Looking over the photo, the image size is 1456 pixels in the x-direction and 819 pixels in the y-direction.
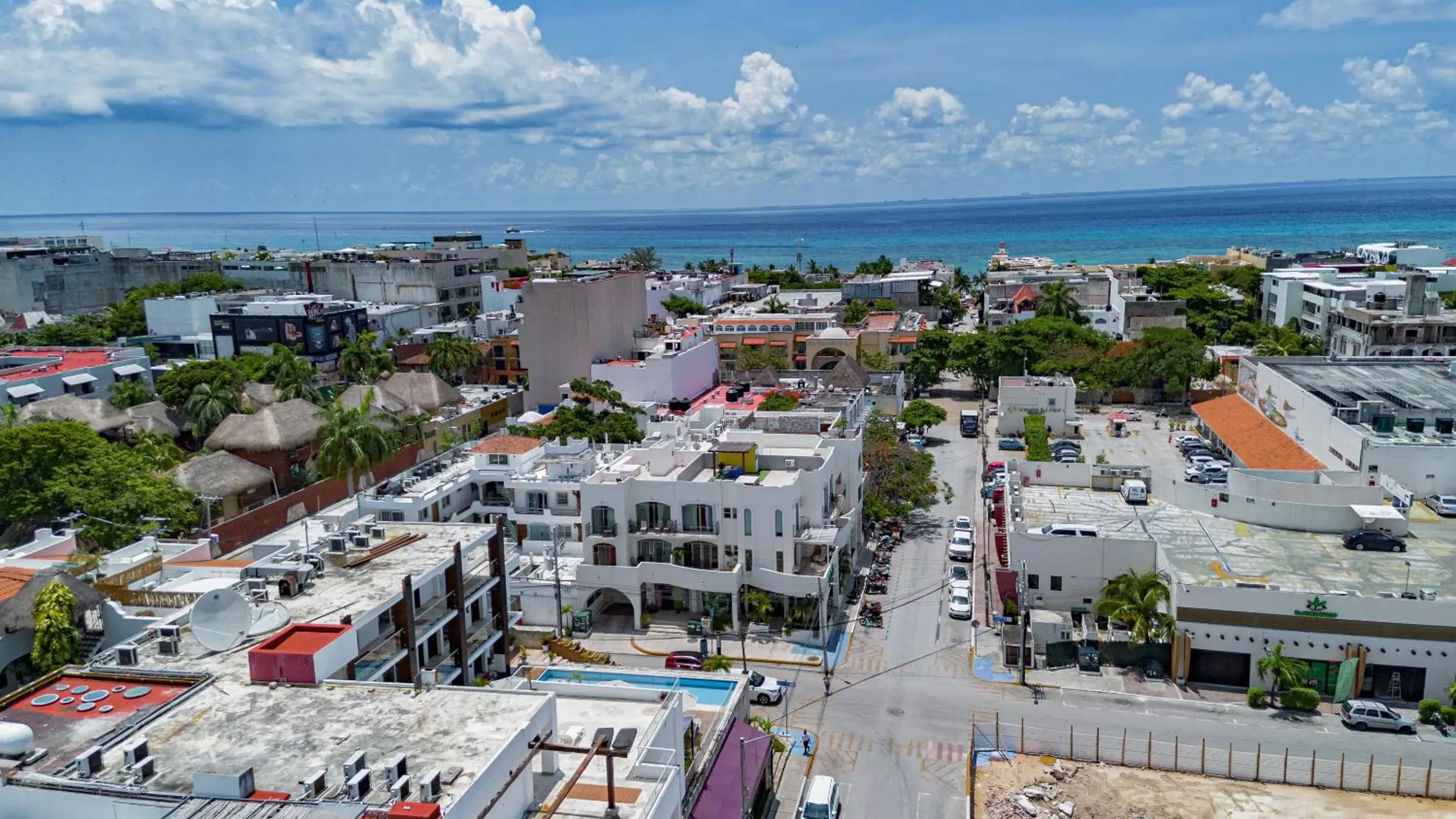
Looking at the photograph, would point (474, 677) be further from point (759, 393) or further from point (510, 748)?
point (759, 393)

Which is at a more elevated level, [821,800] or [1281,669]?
[1281,669]

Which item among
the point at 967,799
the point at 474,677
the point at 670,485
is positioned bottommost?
the point at 967,799

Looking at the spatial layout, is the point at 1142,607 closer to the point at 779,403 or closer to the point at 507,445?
the point at 779,403

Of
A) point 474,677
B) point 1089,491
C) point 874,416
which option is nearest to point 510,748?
point 474,677

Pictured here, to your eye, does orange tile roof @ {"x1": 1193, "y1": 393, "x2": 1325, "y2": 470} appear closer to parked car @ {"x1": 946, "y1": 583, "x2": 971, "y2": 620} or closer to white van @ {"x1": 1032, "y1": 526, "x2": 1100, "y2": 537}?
white van @ {"x1": 1032, "y1": 526, "x2": 1100, "y2": 537}

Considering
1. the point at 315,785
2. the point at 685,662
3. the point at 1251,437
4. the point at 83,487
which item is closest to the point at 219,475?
the point at 83,487

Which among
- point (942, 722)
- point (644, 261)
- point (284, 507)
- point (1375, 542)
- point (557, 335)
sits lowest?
point (942, 722)

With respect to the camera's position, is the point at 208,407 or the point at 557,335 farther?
the point at 557,335
